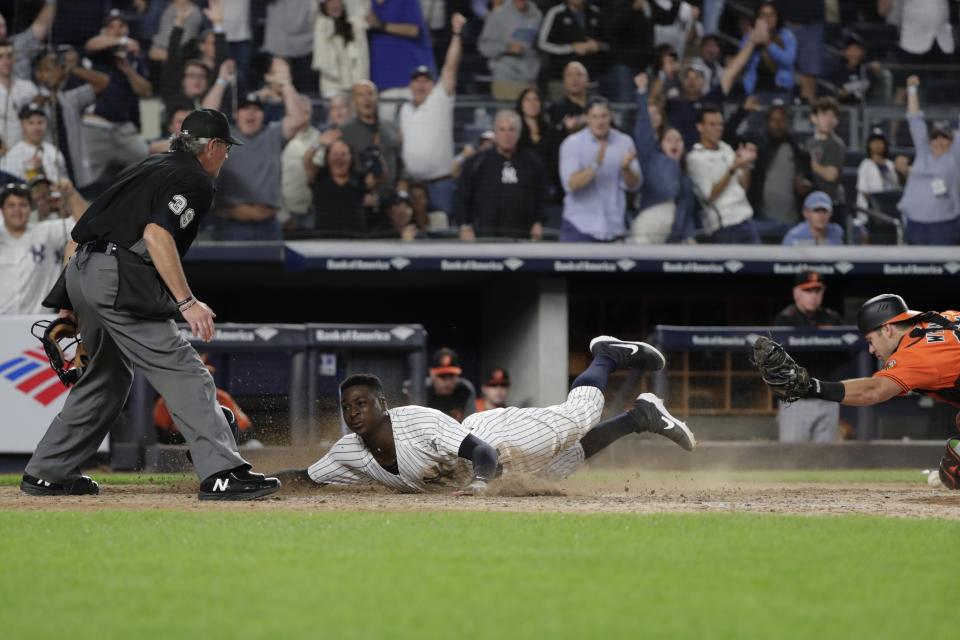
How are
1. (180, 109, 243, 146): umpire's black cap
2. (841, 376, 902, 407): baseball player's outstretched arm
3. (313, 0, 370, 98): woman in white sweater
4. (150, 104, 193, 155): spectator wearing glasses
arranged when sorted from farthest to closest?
(313, 0, 370, 98): woman in white sweater → (150, 104, 193, 155): spectator wearing glasses → (841, 376, 902, 407): baseball player's outstretched arm → (180, 109, 243, 146): umpire's black cap

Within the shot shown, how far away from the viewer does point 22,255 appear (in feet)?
45.0

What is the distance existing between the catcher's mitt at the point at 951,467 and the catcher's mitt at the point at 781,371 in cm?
156

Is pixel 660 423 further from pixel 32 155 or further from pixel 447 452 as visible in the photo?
pixel 32 155

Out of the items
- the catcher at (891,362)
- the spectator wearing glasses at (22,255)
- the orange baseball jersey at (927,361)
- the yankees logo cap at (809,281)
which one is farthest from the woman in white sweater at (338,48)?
the orange baseball jersey at (927,361)

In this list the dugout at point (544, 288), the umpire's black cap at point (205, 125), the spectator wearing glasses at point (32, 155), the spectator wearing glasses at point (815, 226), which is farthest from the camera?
the spectator wearing glasses at point (815, 226)

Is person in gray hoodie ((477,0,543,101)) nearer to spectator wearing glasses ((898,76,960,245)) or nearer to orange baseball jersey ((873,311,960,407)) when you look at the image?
spectator wearing glasses ((898,76,960,245))

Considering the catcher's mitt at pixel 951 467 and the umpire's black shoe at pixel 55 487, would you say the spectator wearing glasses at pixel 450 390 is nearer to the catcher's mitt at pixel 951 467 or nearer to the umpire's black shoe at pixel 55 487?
the catcher's mitt at pixel 951 467

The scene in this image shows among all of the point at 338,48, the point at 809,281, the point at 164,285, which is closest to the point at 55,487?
the point at 164,285

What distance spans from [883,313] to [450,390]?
5.87m

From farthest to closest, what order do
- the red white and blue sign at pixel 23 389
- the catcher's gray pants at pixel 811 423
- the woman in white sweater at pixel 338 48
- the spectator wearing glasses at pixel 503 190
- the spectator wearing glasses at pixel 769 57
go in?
the spectator wearing glasses at pixel 769 57 → the woman in white sweater at pixel 338 48 → the spectator wearing glasses at pixel 503 190 → the catcher's gray pants at pixel 811 423 → the red white and blue sign at pixel 23 389

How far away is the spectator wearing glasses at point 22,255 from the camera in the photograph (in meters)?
13.7

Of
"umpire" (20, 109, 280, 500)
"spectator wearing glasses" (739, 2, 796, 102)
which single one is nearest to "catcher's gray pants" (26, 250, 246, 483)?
"umpire" (20, 109, 280, 500)

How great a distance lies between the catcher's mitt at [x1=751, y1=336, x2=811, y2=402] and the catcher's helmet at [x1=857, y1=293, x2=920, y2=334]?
61 centimetres

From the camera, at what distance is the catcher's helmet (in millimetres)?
7531
